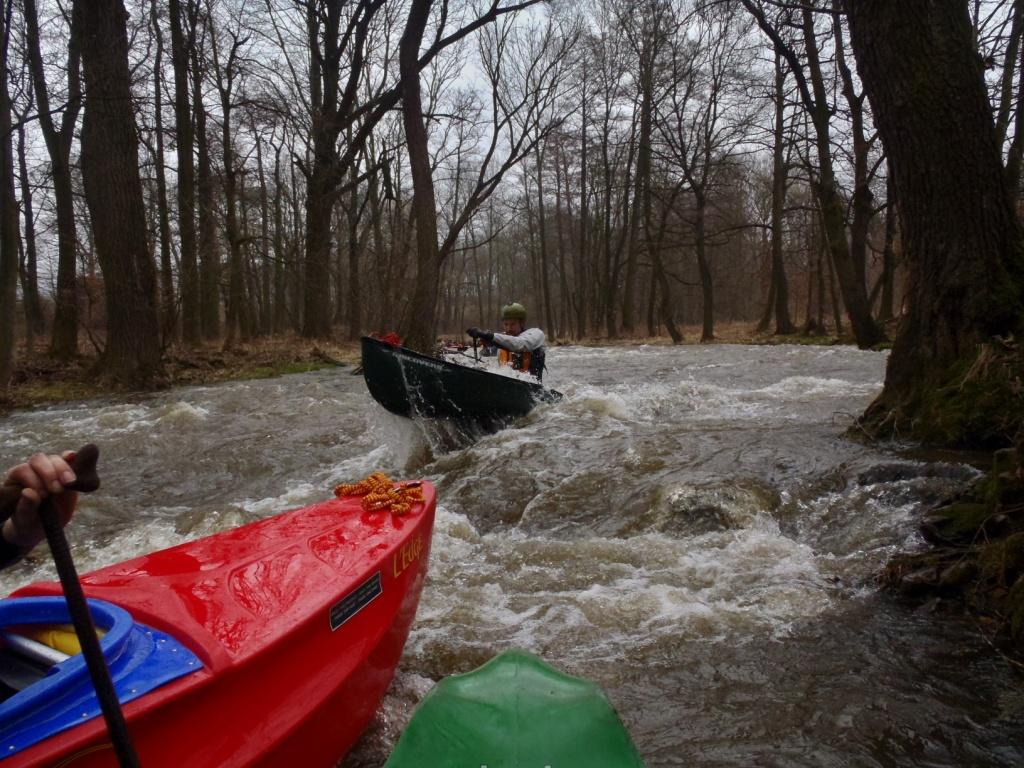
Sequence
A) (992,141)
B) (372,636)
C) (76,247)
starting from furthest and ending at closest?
(76,247) → (992,141) → (372,636)

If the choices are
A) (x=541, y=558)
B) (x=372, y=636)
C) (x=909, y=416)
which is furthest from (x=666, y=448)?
(x=372, y=636)

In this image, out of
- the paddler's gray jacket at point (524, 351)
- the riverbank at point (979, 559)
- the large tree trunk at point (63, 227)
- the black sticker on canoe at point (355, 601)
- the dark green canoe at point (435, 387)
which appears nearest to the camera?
the black sticker on canoe at point (355, 601)

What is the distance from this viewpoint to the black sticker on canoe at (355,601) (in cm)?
230

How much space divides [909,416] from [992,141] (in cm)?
217

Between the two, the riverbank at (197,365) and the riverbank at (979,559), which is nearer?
the riverbank at (979,559)

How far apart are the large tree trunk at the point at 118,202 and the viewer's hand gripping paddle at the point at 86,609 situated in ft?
36.3

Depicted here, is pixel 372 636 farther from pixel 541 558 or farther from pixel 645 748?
pixel 541 558

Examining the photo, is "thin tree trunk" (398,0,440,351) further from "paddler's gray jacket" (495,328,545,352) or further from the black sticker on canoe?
the black sticker on canoe

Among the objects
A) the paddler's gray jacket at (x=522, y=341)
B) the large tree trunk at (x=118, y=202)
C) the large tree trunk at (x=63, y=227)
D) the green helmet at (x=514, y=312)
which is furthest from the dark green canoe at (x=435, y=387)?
the large tree trunk at (x=63, y=227)

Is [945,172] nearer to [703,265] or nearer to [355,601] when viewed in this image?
[355,601]

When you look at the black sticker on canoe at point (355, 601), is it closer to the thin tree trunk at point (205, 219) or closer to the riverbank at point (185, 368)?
the riverbank at point (185, 368)

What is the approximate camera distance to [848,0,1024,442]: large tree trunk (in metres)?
5.11

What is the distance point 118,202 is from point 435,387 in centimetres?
747

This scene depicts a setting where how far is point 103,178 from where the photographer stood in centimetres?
1089
